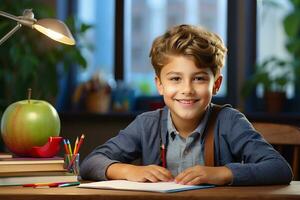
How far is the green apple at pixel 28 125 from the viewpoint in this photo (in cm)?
192

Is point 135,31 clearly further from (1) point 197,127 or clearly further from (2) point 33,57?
(1) point 197,127

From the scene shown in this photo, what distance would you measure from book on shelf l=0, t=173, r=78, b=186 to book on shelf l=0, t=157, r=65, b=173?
17mm

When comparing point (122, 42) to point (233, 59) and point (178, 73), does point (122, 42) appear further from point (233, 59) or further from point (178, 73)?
point (178, 73)

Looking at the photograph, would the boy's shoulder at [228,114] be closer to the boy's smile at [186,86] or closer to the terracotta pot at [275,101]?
the boy's smile at [186,86]

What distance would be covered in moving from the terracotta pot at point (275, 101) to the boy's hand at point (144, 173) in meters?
2.79

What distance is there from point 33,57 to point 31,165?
8.36ft

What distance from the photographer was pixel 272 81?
4.45m

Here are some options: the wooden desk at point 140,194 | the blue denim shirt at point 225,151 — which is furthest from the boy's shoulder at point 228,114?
the wooden desk at point 140,194

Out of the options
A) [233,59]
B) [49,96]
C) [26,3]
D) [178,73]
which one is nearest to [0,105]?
[49,96]

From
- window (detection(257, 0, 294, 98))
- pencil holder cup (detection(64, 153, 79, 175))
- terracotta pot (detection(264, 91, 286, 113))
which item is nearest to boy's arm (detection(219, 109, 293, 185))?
pencil holder cup (detection(64, 153, 79, 175))

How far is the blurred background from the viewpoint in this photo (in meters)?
4.33

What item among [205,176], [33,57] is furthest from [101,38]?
[205,176]

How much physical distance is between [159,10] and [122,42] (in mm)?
319

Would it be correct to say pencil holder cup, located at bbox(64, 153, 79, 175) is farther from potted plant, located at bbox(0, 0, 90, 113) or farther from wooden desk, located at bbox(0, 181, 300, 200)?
potted plant, located at bbox(0, 0, 90, 113)
